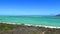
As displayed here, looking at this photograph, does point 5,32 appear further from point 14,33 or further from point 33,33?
point 33,33

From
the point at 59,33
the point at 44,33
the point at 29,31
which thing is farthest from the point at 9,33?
the point at 59,33

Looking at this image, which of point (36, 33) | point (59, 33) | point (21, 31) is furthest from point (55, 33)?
point (21, 31)

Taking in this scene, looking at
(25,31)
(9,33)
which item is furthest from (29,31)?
(9,33)

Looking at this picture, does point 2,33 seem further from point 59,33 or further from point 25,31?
point 59,33

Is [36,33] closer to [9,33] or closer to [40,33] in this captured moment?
[40,33]

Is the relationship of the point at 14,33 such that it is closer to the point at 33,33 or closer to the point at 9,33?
the point at 9,33

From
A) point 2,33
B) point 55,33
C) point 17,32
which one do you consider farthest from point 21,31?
point 55,33
